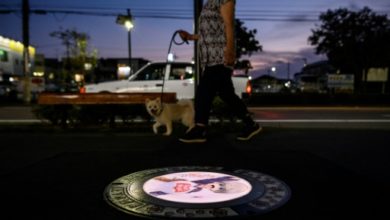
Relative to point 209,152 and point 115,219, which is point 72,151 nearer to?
point 209,152

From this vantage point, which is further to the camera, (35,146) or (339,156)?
(35,146)

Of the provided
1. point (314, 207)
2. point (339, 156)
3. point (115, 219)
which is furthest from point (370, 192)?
point (115, 219)

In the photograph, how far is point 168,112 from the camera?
5.53 m

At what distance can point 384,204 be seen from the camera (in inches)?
84.8

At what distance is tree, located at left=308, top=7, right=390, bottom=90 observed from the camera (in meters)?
32.3

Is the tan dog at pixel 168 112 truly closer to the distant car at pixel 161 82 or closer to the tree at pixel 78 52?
the distant car at pixel 161 82

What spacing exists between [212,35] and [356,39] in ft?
108

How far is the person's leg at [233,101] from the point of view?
4.59 metres

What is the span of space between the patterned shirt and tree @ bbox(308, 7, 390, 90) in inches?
1257

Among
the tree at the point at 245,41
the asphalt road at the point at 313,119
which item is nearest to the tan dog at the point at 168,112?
the asphalt road at the point at 313,119

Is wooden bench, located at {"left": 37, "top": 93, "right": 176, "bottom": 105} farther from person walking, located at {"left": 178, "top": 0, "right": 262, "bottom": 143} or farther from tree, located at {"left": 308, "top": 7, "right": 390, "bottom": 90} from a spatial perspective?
tree, located at {"left": 308, "top": 7, "right": 390, "bottom": 90}

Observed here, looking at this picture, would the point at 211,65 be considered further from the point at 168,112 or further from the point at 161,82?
the point at 161,82

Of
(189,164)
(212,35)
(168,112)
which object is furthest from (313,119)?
(189,164)

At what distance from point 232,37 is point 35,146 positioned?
282 cm
